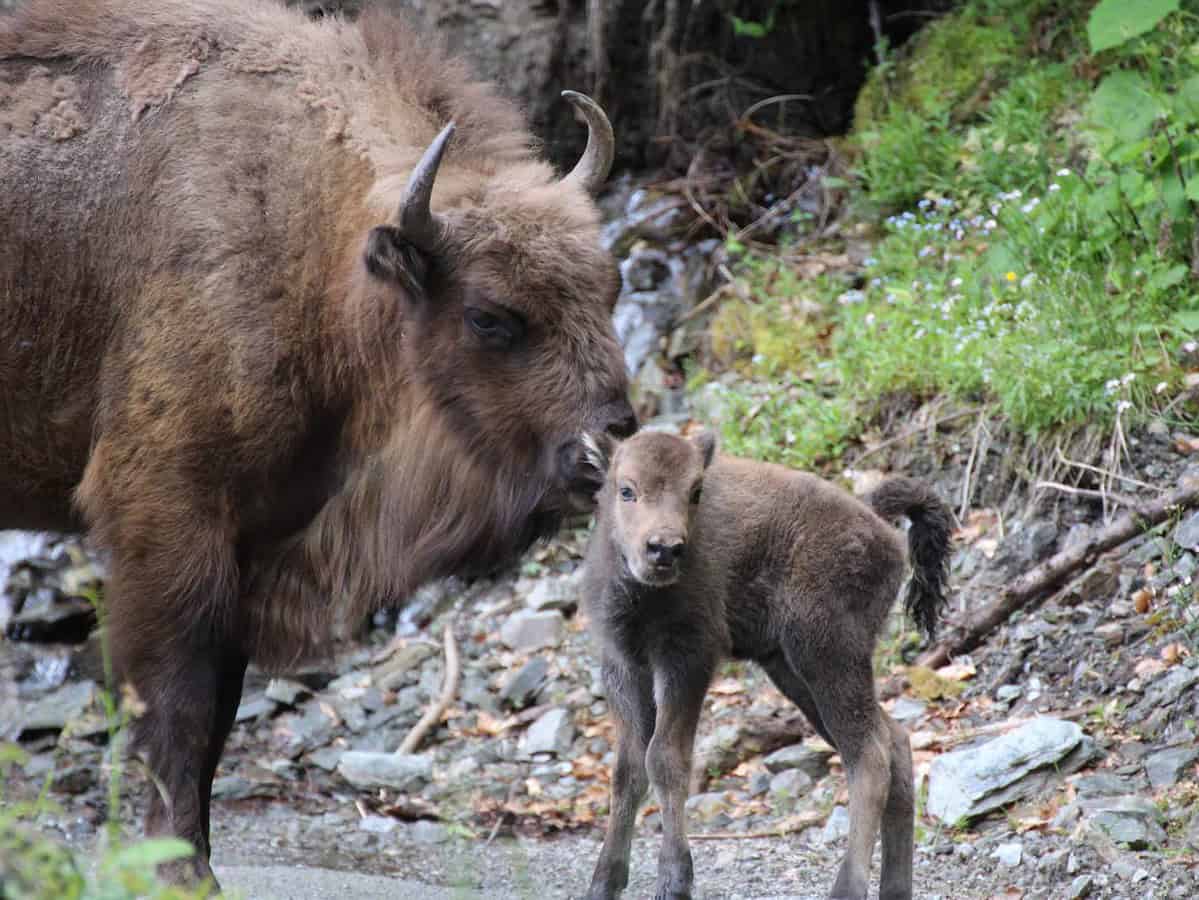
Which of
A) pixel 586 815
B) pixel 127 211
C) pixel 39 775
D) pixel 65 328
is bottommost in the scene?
pixel 39 775

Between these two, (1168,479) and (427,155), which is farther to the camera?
(1168,479)

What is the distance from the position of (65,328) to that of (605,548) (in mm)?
2234

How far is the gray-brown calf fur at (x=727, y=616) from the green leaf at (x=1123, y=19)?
4.03 m

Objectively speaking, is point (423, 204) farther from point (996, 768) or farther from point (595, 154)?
point (996, 768)

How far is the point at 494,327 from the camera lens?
580 centimetres

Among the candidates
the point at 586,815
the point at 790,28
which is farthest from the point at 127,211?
the point at 790,28

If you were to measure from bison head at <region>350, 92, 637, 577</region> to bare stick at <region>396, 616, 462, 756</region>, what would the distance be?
383 cm

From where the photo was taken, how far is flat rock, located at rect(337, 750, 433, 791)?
909cm

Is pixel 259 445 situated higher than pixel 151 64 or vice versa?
pixel 151 64

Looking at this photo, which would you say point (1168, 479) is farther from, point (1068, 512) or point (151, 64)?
point (151, 64)

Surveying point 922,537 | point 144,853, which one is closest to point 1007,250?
point 922,537

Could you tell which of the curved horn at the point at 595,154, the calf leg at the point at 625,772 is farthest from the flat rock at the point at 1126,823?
the curved horn at the point at 595,154

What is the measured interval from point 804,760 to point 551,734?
5.73 feet

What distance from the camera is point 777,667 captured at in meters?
6.26
